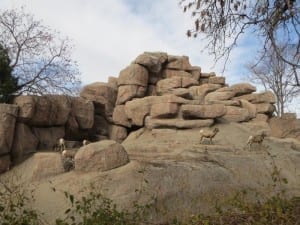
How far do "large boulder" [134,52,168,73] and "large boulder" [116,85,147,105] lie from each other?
1282mm

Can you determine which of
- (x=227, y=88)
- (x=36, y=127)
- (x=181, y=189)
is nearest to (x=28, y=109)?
(x=36, y=127)

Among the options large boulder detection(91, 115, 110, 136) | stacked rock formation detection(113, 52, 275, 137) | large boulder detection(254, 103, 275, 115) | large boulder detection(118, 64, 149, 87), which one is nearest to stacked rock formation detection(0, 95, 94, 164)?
large boulder detection(91, 115, 110, 136)

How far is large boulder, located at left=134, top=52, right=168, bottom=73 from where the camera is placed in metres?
20.6

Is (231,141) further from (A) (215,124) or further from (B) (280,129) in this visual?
(B) (280,129)

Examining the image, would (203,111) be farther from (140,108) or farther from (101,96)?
(101,96)

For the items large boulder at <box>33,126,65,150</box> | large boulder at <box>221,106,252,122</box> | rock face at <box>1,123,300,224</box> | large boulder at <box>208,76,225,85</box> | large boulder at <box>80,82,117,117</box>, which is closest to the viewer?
rock face at <box>1,123,300,224</box>

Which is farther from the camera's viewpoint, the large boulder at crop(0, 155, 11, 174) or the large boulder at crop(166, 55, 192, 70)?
the large boulder at crop(166, 55, 192, 70)

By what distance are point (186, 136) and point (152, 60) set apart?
5.55 metres

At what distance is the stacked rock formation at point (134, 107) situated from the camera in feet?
46.0

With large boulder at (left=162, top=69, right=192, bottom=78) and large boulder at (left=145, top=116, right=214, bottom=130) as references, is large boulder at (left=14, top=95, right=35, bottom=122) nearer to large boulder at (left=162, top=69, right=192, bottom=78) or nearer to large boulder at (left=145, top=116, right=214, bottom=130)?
large boulder at (left=145, top=116, right=214, bottom=130)

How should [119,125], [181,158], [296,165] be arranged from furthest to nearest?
[119,125], [296,165], [181,158]

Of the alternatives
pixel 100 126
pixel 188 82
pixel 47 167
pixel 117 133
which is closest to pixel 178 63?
pixel 188 82

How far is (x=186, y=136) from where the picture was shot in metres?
16.9

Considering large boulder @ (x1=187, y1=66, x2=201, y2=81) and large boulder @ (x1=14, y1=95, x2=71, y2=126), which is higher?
large boulder @ (x1=187, y1=66, x2=201, y2=81)
